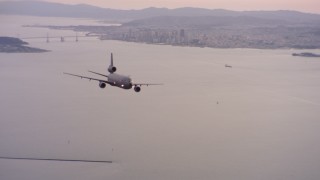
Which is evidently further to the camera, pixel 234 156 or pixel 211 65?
pixel 211 65

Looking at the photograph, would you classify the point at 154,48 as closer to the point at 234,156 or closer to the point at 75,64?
the point at 75,64

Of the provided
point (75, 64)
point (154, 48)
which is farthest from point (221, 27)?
point (75, 64)

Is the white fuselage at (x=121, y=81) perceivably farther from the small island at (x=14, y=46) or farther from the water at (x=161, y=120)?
the small island at (x=14, y=46)

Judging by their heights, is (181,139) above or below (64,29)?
below

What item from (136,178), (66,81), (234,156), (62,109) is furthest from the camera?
(66,81)

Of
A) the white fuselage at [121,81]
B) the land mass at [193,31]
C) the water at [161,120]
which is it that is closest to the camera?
the white fuselage at [121,81]

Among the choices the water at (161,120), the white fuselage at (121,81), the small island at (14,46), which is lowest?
the water at (161,120)

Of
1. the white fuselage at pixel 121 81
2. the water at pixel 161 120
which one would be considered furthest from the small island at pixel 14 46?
the white fuselage at pixel 121 81

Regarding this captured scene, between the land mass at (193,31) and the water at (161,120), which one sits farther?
the land mass at (193,31)
